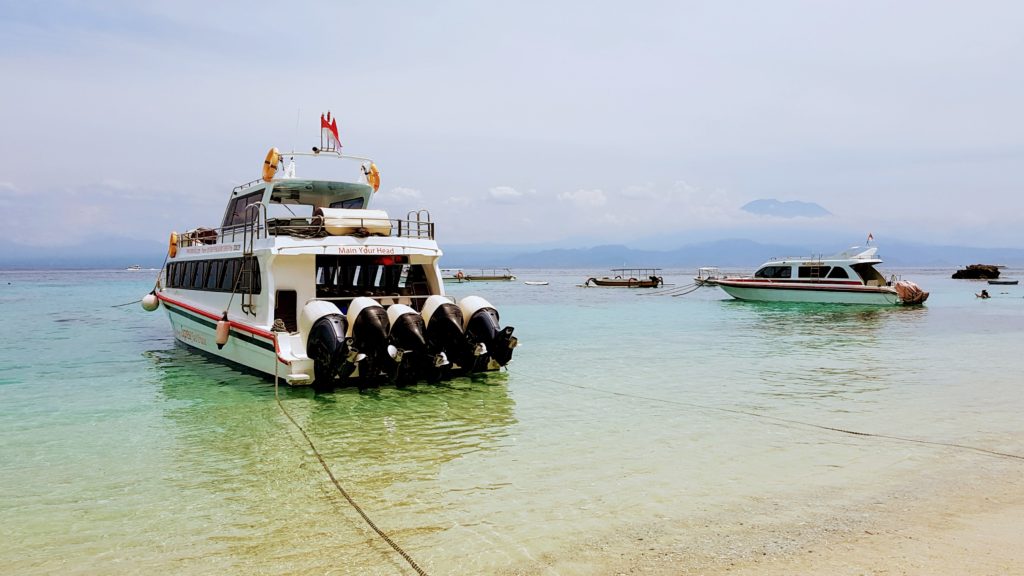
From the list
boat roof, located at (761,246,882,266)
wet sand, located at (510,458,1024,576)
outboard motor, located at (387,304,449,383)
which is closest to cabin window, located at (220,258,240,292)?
outboard motor, located at (387,304,449,383)

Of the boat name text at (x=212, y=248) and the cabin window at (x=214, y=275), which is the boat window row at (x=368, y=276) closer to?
the boat name text at (x=212, y=248)

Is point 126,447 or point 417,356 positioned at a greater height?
point 417,356

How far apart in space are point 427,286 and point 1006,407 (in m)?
11.9

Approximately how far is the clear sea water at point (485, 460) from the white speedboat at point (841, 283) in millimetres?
21147

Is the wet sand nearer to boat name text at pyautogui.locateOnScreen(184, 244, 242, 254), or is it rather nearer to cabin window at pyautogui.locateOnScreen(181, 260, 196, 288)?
boat name text at pyautogui.locateOnScreen(184, 244, 242, 254)

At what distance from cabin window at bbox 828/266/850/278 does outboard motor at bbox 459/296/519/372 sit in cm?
3186

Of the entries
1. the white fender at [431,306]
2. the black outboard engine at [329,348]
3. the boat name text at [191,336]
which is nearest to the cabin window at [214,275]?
the boat name text at [191,336]

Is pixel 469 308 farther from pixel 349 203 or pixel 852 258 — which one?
pixel 852 258

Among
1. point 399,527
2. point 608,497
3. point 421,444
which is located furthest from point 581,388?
point 399,527

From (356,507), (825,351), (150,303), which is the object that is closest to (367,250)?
(356,507)

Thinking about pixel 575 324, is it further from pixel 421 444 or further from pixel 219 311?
pixel 421 444

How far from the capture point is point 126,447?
970 cm

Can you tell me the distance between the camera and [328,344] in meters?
12.3

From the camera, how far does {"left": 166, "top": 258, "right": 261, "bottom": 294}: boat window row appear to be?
48.3 feet
